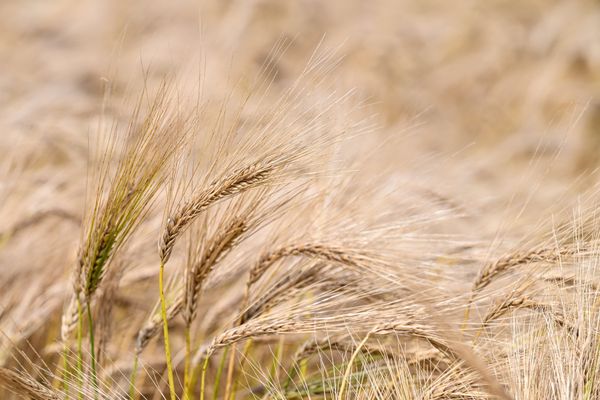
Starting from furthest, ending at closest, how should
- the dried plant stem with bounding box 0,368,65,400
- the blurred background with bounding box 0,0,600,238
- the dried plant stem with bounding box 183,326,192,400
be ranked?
the blurred background with bounding box 0,0,600,238 < the dried plant stem with bounding box 183,326,192,400 < the dried plant stem with bounding box 0,368,65,400

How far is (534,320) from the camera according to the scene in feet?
3.06

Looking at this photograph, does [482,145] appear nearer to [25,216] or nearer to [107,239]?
[25,216]

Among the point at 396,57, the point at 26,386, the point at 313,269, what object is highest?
the point at 396,57

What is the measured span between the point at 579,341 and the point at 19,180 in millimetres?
1312

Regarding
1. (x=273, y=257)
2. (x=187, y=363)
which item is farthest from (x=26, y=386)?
(x=273, y=257)

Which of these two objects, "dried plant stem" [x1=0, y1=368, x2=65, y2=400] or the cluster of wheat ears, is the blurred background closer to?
the cluster of wheat ears

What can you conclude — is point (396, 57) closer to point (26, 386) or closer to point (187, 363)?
point (187, 363)

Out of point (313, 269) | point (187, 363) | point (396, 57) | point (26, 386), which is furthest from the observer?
point (396, 57)

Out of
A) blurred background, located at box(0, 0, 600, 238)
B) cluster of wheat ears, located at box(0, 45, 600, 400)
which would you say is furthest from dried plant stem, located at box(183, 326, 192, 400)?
blurred background, located at box(0, 0, 600, 238)

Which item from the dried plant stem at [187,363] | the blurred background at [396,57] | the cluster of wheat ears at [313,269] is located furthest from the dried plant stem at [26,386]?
the blurred background at [396,57]

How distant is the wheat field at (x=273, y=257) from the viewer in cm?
87

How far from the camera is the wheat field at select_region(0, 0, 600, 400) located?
2.87 feet

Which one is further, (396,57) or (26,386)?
(396,57)

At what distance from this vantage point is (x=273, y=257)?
1.03 meters
